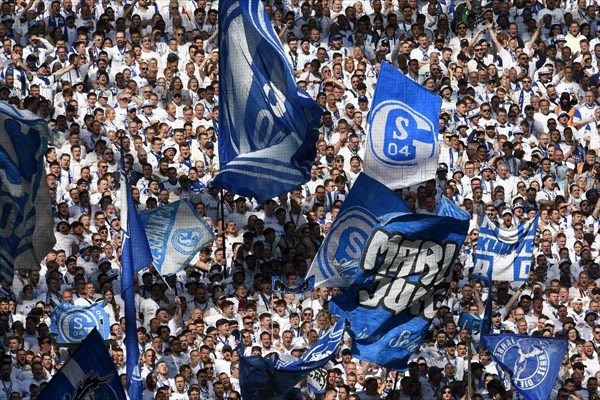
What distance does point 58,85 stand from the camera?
3538cm

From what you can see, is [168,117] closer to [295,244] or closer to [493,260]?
[295,244]

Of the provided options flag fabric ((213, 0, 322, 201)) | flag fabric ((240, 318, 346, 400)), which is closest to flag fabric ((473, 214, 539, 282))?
flag fabric ((213, 0, 322, 201))

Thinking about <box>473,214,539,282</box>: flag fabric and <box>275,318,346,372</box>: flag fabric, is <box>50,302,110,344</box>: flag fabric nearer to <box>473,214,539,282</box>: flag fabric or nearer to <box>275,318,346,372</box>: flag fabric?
<box>275,318,346,372</box>: flag fabric

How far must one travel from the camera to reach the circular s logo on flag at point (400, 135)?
33.7 m

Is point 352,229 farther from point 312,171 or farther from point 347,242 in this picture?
point 312,171

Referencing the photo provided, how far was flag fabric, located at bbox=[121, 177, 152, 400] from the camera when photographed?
94.0ft

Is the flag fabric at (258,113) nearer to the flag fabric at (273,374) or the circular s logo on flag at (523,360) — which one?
the circular s logo on flag at (523,360)

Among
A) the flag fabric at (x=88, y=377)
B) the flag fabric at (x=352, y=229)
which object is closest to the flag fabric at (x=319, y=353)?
the flag fabric at (x=352, y=229)

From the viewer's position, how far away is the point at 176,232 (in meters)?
32.5

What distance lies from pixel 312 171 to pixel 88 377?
878cm

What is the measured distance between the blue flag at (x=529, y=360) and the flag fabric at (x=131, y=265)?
4.67 meters

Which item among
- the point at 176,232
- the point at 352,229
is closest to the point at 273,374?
the point at 352,229

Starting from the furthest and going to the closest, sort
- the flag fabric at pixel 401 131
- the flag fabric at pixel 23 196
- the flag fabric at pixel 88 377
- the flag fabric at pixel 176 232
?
the flag fabric at pixel 401 131 → the flag fabric at pixel 176 232 → the flag fabric at pixel 23 196 → the flag fabric at pixel 88 377

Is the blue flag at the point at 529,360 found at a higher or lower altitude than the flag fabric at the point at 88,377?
lower
